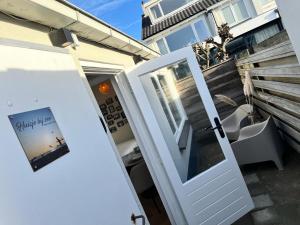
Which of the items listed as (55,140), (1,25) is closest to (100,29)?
(1,25)

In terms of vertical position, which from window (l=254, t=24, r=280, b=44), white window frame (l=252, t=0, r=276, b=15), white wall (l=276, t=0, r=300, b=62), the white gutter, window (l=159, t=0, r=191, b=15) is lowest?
white wall (l=276, t=0, r=300, b=62)

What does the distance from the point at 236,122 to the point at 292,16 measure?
4698 mm

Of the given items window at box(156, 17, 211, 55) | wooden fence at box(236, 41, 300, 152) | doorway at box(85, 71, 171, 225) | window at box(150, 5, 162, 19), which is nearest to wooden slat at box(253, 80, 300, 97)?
wooden fence at box(236, 41, 300, 152)

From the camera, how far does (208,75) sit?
369 inches

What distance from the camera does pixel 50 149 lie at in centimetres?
194

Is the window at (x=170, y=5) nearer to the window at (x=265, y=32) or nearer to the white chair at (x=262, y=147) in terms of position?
the window at (x=265, y=32)

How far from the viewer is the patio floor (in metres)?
3.65

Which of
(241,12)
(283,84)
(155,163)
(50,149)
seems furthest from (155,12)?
(50,149)

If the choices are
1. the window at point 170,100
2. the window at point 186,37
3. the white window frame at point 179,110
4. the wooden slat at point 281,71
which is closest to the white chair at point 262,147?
the wooden slat at point 281,71

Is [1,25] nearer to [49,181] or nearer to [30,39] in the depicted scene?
[30,39]

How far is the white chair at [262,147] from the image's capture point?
4754mm

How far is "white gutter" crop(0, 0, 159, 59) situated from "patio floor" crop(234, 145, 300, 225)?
8.71 feet

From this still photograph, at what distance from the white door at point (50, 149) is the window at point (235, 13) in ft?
51.0

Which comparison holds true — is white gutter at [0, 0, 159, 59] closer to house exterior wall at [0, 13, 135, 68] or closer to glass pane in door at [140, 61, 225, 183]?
house exterior wall at [0, 13, 135, 68]
